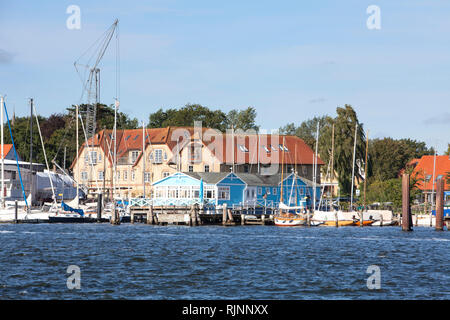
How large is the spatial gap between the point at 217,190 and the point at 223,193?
4.02 feet

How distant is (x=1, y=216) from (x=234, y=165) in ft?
132

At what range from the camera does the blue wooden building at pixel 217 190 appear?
95.5 metres

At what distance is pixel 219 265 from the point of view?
41219 millimetres

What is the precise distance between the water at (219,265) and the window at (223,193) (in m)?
28.5

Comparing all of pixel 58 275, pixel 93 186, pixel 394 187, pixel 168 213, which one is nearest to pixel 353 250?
pixel 58 275

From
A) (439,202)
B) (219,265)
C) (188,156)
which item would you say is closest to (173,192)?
(188,156)

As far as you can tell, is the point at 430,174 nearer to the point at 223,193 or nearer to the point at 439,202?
the point at 223,193

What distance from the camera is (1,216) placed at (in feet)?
277

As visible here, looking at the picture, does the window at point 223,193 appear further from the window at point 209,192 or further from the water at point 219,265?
the water at point 219,265

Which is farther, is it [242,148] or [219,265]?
[242,148]

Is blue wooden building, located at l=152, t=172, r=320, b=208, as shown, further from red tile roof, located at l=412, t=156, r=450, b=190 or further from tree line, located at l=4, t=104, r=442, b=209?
red tile roof, located at l=412, t=156, r=450, b=190

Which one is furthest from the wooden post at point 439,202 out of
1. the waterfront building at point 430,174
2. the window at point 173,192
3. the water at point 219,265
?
the waterfront building at point 430,174

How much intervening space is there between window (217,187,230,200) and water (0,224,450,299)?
2847cm
